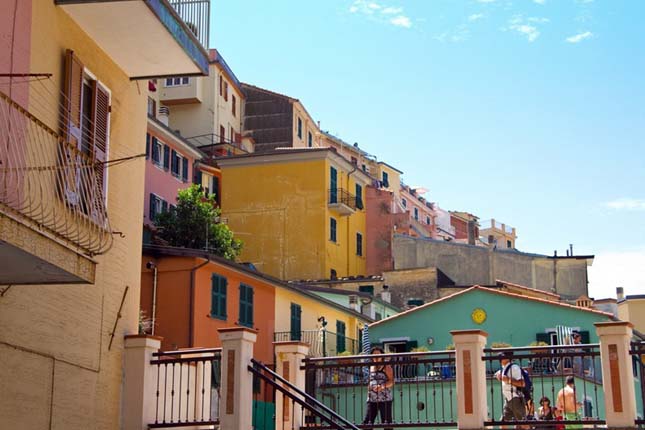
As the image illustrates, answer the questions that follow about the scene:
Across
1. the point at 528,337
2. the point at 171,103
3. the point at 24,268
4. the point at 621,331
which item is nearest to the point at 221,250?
the point at 528,337

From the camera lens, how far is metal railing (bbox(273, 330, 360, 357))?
38.9 m

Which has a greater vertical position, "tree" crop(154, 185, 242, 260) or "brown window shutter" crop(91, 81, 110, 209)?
"tree" crop(154, 185, 242, 260)

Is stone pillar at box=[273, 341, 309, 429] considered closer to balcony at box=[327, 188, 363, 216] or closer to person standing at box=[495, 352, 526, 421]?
person standing at box=[495, 352, 526, 421]

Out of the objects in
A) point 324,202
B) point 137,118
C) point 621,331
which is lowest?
point 621,331

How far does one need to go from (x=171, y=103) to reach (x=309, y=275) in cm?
1623

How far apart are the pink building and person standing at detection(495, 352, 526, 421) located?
30.7 metres

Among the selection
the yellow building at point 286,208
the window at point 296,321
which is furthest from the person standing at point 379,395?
the yellow building at point 286,208

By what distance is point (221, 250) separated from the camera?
46.2 m

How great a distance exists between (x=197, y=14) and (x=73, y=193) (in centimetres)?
385

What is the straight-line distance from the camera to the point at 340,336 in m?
43.3

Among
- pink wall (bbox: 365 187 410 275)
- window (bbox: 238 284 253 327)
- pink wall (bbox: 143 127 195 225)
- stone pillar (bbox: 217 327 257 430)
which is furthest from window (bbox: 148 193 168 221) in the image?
stone pillar (bbox: 217 327 257 430)

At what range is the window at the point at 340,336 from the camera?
42528 millimetres

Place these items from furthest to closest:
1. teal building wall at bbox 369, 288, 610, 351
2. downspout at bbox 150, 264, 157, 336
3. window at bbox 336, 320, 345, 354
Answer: window at bbox 336, 320, 345, 354, teal building wall at bbox 369, 288, 610, 351, downspout at bbox 150, 264, 157, 336

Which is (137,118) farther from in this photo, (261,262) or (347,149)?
(347,149)
